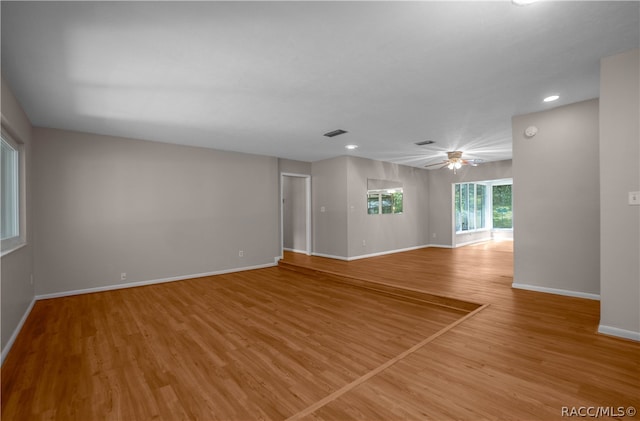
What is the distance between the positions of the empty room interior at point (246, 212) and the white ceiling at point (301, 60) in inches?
0.8

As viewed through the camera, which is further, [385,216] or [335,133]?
[385,216]

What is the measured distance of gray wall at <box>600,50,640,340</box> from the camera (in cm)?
245

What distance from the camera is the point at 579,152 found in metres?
3.55

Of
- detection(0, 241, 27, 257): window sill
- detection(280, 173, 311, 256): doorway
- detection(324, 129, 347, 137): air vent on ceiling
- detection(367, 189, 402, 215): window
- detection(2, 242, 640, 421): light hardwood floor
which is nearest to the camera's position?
detection(2, 242, 640, 421): light hardwood floor

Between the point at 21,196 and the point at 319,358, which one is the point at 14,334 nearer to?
the point at 21,196

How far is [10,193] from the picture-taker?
10.9ft

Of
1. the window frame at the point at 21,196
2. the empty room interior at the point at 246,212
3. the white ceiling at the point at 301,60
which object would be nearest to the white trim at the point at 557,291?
the empty room interior at the point at 246,212

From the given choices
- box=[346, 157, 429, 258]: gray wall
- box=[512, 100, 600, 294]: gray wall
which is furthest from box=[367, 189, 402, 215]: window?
box=[512, 100, 600, 294]: gray wall

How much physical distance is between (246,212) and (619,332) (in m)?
5.80

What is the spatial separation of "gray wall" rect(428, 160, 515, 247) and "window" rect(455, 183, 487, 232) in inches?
18.2

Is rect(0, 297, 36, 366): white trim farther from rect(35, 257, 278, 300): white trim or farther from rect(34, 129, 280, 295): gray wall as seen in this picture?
rect(34, 129, 280, 295): gray wall

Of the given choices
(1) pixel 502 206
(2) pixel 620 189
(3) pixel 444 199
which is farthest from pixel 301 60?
(1) pixel 502 206

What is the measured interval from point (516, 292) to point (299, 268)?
381cm

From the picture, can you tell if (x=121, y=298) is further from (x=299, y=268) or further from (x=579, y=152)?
(x=579, y=152)
